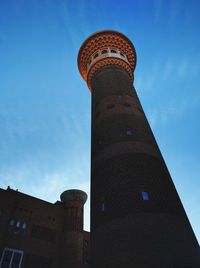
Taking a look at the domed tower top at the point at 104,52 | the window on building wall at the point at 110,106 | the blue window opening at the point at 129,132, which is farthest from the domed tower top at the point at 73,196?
the blue window opening at the point at 129,132

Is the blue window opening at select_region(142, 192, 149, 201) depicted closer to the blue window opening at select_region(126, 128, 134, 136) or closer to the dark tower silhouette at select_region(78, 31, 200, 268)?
the dark tower silhouette at select_region(78, 31, 200, 268)

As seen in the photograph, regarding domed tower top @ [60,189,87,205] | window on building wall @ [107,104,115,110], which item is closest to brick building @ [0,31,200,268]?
window on building wall @ [107,104,115,110]

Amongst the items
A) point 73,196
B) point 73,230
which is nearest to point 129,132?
point 73,230

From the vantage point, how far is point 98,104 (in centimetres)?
1816

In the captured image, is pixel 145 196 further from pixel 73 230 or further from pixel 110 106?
pixel 73 230

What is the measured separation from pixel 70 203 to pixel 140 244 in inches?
772

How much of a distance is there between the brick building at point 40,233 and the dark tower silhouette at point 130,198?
490 inches

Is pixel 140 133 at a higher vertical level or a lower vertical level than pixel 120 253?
higher

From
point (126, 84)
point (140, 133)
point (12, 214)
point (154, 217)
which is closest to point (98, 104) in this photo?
point (126, 84)

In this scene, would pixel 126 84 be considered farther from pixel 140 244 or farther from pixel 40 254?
pixel 40 254

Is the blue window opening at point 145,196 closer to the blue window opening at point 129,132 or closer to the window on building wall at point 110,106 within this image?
the blue window opening at point 129,132

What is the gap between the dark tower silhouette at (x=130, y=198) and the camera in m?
9.12

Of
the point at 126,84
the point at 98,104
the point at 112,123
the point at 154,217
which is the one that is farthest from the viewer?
the point at 126,84

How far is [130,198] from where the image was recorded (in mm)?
10883
